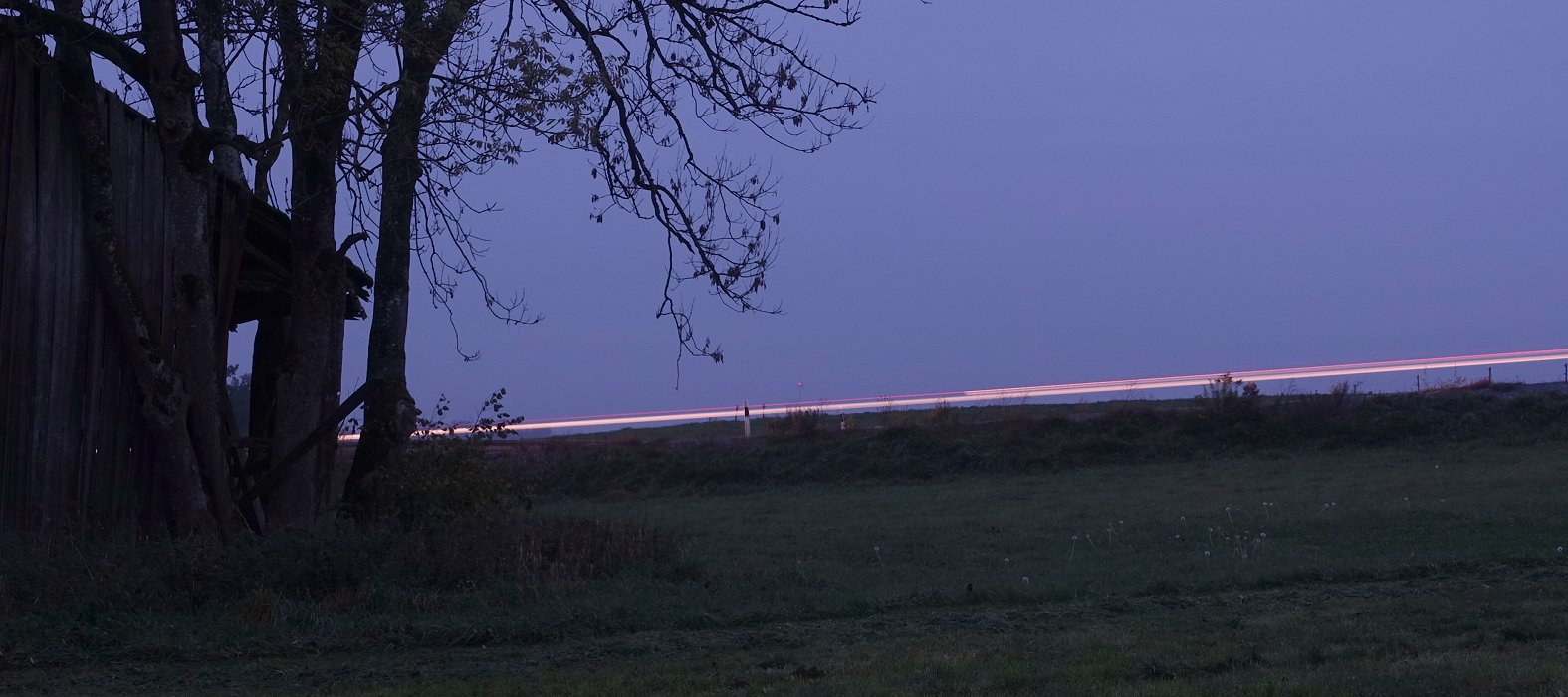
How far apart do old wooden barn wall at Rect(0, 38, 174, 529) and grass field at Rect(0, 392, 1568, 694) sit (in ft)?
6.73

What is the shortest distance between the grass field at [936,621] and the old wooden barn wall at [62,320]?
2051 millimetres

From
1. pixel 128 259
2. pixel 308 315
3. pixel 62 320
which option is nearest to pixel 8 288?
pixel 62 320

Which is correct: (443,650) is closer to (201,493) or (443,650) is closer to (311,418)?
(201,493)

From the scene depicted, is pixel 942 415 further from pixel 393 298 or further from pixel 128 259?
pixel 128 259

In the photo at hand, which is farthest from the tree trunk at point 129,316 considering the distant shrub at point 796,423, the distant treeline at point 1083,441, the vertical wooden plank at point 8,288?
the distant shrub at point 796,423

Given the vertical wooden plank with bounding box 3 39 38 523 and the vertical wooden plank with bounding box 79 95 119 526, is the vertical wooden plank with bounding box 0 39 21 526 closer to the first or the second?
the vertical wooden plank with bounding box 3 39 38 523

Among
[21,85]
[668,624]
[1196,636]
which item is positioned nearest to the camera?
[1196,636]

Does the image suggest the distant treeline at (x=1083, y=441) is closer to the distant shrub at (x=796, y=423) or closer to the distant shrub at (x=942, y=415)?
the distant shrub at (x=796, y=423)

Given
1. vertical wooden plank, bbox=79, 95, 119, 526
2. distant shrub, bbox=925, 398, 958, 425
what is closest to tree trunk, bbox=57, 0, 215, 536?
vertical wooden plank, bbox=79, 95, 119, 526

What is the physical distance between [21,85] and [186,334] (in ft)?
7.18

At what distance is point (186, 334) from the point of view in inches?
404

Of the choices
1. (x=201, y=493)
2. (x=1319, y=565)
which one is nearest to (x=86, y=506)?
(x=201, y=493)

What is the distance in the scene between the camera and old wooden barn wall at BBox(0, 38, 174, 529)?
9.45m

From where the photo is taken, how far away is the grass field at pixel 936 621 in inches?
262
